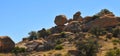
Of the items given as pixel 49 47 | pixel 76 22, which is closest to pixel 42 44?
pixel 49 47

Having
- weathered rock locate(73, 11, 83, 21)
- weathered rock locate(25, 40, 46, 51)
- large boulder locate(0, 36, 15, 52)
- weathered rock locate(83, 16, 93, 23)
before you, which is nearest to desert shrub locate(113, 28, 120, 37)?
weathered rock locate(83, 16, 93, 23)

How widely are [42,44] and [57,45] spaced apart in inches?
227

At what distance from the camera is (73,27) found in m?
99.8

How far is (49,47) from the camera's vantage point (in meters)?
85.1

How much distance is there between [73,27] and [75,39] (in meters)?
13.1

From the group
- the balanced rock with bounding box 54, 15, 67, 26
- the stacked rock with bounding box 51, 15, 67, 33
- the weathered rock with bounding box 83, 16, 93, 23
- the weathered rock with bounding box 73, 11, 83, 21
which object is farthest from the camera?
the weathered rock with bounding box 73, 11, 83, 21

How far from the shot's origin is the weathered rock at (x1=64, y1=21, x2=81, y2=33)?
9847cm

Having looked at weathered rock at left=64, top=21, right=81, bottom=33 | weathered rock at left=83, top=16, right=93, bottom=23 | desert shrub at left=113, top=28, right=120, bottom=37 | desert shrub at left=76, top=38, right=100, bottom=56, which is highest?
weathered rock at left=83, top=16, right=93, bottom=23

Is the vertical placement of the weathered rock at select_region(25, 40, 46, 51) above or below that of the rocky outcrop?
below

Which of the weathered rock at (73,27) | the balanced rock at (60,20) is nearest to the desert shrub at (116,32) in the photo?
the weathered rock at (73,27)

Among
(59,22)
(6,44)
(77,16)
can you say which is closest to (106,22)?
(59,22)

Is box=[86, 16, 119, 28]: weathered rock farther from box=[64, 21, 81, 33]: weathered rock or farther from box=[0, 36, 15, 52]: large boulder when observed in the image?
box=[0, 36, 15, 52]: large boulder

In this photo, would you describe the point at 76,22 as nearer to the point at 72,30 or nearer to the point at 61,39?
the point at 72,30

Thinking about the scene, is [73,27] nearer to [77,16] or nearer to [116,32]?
[77,16]
